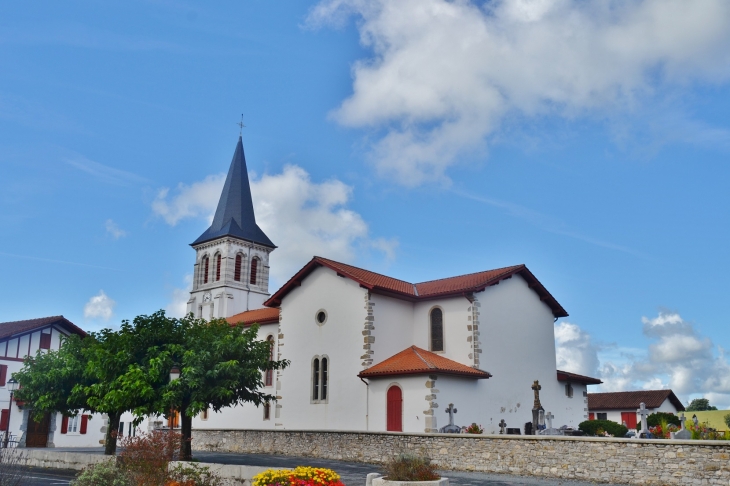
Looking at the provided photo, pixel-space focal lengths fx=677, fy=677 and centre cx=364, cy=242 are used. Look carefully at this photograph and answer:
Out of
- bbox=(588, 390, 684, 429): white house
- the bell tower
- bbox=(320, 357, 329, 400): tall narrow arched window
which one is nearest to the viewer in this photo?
bbox=(320, 357, 329, 400): tall narrow arched window

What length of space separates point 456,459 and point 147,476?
11.3 m

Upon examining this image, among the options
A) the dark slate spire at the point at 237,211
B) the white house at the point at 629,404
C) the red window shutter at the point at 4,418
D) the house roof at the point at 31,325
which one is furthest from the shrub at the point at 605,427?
the dark slate spire at the point at 237,211

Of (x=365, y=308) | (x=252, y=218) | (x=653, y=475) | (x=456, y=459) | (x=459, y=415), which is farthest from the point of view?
(x=252, y=218)

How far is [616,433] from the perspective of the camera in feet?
99.7

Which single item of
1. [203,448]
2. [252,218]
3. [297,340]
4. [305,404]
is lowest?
[203,448]

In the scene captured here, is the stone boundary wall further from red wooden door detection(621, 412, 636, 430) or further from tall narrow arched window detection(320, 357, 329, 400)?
red wooden door detection(621, 412, 636, 430)

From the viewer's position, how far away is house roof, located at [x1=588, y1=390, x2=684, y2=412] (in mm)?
47344

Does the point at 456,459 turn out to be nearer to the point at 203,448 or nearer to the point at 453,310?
the point at 453,310

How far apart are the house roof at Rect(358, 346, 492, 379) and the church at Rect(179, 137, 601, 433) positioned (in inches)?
2.6

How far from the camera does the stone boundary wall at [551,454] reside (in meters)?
16.2

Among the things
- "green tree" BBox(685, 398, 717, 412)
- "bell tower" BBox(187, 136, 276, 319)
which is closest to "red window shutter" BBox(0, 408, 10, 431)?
"bell tower" BBox(187, 136, 276, 319)

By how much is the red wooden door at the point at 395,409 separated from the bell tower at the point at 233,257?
91.9 feet

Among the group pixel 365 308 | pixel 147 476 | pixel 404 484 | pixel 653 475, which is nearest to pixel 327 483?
pixel 404 484

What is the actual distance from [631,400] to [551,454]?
3285 cm
